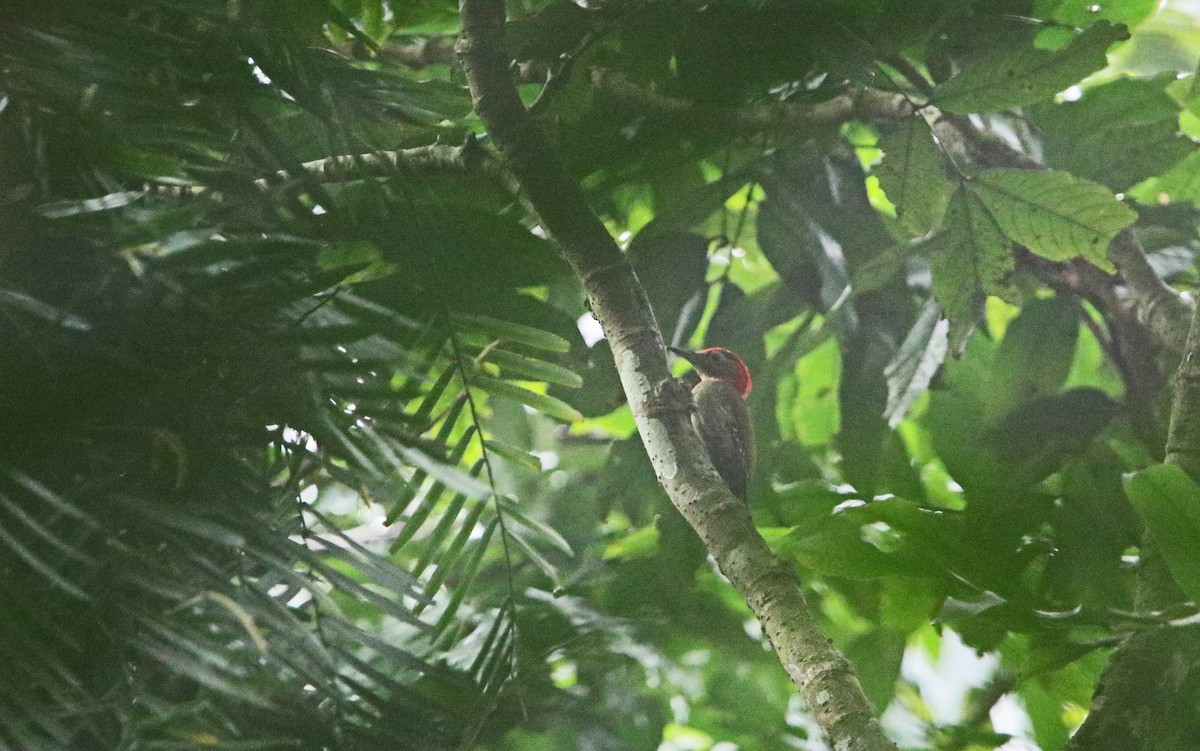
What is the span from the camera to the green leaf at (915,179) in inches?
Result: 79.0

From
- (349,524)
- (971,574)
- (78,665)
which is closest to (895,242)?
(971,574)

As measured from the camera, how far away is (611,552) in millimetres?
2752

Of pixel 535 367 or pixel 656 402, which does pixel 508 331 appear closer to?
pixel 535 367

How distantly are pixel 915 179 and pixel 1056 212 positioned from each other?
0.25m

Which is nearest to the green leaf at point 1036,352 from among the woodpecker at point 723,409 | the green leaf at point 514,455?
the woodpecker at point 723,409

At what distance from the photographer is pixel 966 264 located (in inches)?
80.0

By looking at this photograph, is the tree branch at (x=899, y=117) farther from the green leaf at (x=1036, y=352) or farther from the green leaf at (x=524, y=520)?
the green leaf at (x=524, y=520)

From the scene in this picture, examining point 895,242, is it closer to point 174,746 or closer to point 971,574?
point 971,574

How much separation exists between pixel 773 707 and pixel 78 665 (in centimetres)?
133

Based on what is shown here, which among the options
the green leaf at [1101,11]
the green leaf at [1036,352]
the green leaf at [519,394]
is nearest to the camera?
the green leaf at [519,394]

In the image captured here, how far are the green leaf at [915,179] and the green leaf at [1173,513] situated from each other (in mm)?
810

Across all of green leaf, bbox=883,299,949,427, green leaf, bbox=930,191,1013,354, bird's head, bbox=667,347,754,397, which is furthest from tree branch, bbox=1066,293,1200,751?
bird's head, bbox=667,347,754,397

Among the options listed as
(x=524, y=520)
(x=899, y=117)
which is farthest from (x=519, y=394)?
(x=899, y=117)

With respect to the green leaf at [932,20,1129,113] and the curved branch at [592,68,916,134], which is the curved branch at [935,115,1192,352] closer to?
the curved branch at [592,68,916,134]
